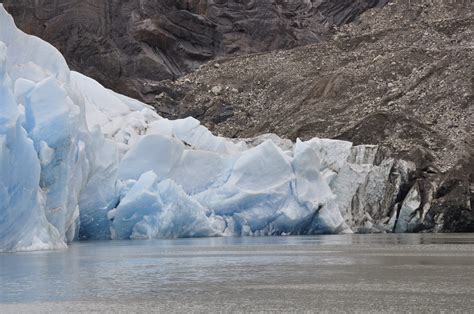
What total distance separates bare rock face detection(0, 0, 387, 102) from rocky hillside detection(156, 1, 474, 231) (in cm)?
368

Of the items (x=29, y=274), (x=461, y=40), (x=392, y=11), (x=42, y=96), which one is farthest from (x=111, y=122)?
(x=392, y=11)

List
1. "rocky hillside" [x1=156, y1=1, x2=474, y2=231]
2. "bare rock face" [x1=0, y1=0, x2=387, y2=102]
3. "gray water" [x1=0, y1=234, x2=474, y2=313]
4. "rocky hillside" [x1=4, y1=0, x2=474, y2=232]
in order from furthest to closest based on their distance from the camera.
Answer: "bare rock face" [x1=0, y1=0, x2=387, y2=102] < "rocky hillside" [x1=156, y1=1, x2=474, y2=231] < "rocky hillside" [x1=4, y1=0, x2=474, y2=232] < "gray water" [x1=0, y1=234, x2=474, y2=313]

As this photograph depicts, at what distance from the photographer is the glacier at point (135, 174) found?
2073 cm

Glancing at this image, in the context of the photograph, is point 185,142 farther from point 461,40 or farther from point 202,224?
point 461,40

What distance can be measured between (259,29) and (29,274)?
69678 millimetres

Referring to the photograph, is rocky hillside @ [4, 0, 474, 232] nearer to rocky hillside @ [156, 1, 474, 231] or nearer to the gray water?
rocky hillside @ [156, 1, 474, 231]

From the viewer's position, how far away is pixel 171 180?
92.2ft

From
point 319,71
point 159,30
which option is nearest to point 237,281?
point 319,71

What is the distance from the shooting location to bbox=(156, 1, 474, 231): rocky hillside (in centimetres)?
4356

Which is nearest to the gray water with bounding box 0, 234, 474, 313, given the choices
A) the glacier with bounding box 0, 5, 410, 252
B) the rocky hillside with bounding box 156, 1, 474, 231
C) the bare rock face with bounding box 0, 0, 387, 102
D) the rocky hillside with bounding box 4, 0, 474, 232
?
the glacier with bounding box 0, 5, 410, 252

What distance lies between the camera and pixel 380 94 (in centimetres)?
5866

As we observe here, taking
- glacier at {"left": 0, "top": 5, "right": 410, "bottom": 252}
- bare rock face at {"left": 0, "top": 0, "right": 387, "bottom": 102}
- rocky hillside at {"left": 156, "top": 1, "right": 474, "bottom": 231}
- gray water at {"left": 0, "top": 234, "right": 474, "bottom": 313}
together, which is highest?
bare rock face at {"left": 0, "top": 0, "right": 387, "bottom": 102}

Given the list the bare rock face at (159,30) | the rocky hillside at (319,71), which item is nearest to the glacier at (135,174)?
the rocky hillside at (319,71)

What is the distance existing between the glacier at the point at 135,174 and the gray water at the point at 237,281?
217cm
